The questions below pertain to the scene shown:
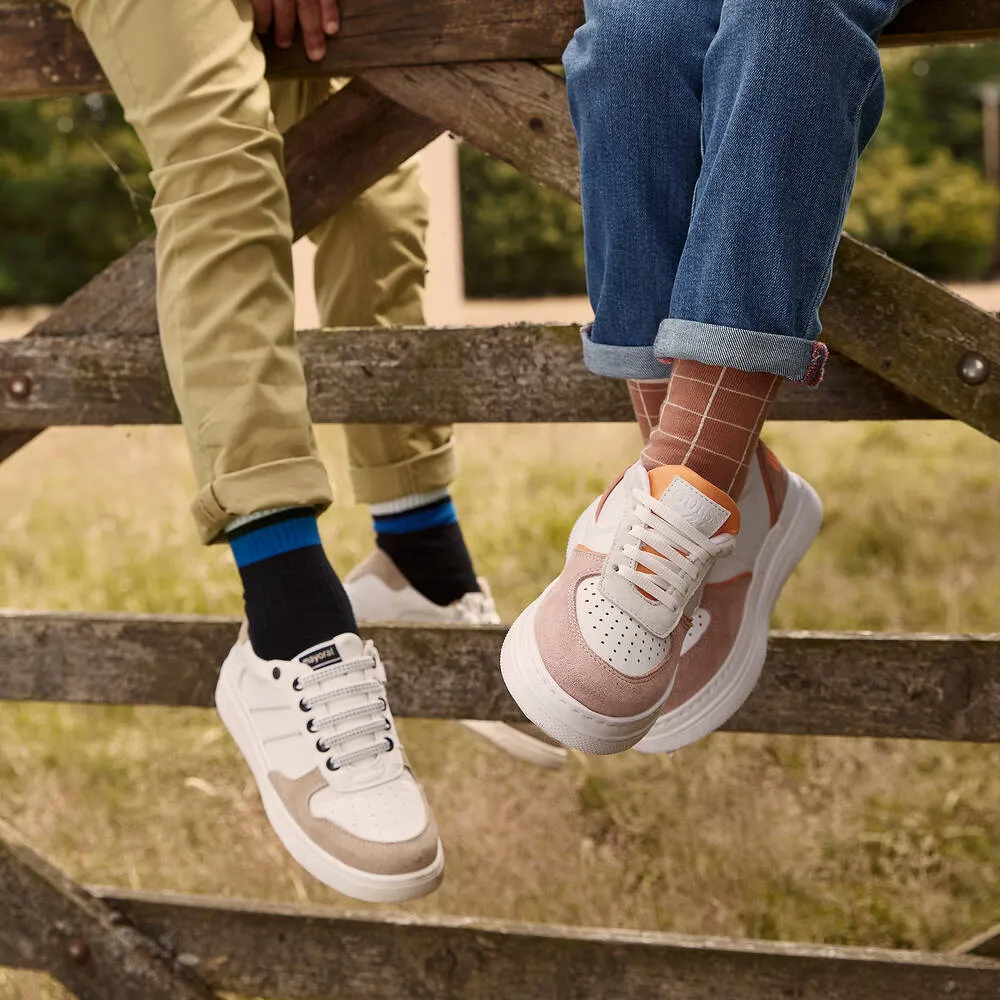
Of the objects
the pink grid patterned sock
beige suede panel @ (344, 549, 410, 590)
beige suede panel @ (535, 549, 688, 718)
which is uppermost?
the pink grid patterned sock

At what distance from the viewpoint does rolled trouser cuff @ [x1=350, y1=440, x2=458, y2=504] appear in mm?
1904

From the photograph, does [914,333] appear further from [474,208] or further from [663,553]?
[474,208]

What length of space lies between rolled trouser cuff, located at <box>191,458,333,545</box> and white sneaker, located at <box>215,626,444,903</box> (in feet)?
0.52

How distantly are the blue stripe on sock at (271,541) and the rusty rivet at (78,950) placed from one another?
836mm

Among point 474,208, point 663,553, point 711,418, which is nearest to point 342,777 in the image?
point 663,553

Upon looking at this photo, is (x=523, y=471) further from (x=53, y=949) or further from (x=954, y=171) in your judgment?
(x=954, y=171)

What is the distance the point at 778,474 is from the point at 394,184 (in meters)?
0.85

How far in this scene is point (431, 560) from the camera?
1.91 m

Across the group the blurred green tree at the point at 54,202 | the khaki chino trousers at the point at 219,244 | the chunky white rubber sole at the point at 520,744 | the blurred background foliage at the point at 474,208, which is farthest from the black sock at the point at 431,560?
the blurred green tree at the point at 54,202

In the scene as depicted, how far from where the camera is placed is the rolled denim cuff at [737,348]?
107 cm

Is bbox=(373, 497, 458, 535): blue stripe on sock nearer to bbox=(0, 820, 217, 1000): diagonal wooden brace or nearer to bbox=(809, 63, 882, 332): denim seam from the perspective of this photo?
bbox=(0, 820, 217, 1000): diagonal wooden brace

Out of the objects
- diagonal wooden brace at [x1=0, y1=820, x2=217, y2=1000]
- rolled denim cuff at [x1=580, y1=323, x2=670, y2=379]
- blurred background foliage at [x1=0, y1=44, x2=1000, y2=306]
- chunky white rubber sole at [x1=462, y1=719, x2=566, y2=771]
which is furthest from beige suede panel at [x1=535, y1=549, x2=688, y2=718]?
blurred background foliage at [x1=0, y1=44, x2=1000, y2=306]

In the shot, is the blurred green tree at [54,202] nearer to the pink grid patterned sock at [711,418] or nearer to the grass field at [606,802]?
the grass field at [606,802]

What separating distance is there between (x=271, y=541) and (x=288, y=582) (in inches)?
1.9
